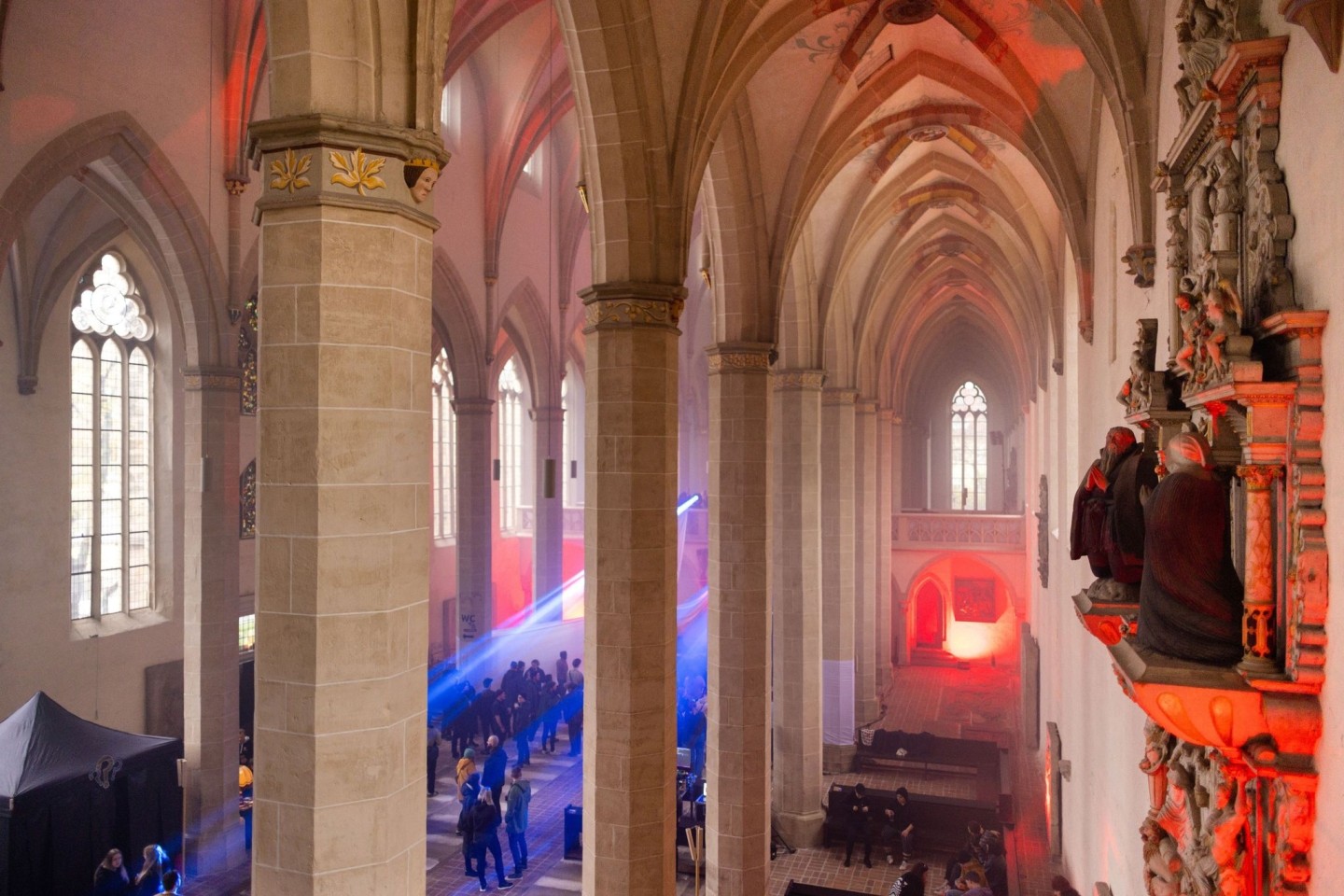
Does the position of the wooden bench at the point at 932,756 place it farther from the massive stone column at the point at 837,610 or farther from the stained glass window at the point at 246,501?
the stained glass window at the point at 246,501

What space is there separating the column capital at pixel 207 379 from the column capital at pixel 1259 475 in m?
12.7

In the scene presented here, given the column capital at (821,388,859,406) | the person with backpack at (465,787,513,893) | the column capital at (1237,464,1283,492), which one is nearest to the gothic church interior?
the column capital at (1237,464,1283,492)

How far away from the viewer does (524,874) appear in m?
13.2

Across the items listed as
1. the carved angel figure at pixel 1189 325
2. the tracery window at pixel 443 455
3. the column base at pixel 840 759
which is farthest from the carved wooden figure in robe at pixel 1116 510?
the tracery window at pixel 443 455

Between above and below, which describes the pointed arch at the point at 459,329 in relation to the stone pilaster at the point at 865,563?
above

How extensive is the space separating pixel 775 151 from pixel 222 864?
467 inches

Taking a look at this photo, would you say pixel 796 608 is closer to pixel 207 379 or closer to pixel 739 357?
pixel 739 357

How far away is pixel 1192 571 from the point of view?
13.9 ft

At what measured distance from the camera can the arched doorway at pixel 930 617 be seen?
30.3 meters

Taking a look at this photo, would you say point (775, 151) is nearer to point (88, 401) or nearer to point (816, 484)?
point (816, 484)

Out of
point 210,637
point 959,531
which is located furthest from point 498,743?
point 959,531

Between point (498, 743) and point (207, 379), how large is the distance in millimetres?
Answer: 6514

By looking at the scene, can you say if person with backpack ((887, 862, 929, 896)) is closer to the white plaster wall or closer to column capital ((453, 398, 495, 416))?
the white plaster wall

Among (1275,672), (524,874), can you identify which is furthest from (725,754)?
(1275,672)
